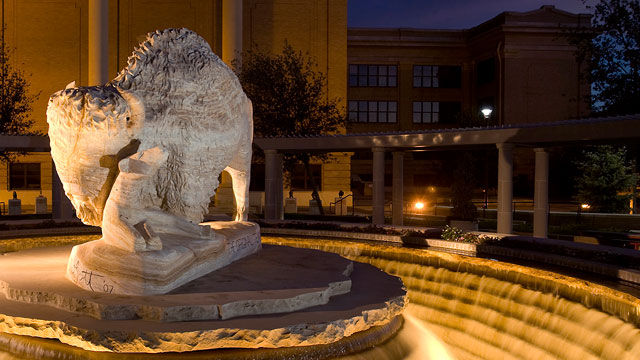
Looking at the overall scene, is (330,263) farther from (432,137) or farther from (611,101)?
(611,101)

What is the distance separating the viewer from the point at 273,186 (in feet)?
69.7

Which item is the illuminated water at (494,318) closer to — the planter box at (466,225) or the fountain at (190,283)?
the fountain at (190,283)

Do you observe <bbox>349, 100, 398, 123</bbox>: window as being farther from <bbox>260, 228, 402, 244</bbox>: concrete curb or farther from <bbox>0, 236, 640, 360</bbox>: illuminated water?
<bbox>0, 236, 640, 360</bbox>: illuminated water

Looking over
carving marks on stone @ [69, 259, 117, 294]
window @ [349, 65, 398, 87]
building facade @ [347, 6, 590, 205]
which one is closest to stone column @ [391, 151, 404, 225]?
carving marks on stone @ [69, 259, 117, 294]

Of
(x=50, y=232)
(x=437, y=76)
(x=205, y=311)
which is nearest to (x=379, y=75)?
(x=437, y=76)

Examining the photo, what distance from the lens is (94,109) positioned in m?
6.89

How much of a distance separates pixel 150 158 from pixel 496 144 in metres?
12.5

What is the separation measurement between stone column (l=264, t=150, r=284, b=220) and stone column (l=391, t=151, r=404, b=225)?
180 inches

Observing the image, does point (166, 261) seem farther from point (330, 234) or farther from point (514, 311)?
point (330, 234)

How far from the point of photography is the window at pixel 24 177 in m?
38.1

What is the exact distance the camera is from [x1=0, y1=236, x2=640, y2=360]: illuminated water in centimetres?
691

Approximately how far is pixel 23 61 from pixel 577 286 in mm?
41882

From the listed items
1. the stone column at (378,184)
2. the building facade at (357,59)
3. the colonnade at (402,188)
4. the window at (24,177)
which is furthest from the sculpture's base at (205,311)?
the window at (24,177)

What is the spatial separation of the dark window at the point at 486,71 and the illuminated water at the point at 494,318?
141 ft
